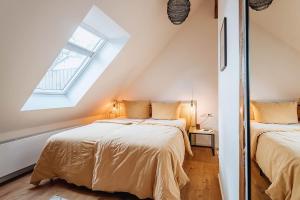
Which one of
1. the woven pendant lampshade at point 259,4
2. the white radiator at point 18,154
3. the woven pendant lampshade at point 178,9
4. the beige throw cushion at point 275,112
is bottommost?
the white radiator at point 18,154

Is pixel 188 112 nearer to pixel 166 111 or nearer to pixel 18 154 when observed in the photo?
pixel 166 111

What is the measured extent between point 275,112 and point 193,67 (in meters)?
3.12

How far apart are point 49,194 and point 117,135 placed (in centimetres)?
91

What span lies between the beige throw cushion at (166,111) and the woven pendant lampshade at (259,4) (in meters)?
2.86

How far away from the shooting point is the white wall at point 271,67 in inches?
20.1

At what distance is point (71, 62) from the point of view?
115 inches

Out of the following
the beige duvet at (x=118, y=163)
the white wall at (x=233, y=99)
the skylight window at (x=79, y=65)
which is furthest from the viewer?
the skylight window at (x=79, y=65)

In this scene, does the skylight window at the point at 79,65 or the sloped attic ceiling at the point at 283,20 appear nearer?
the sloped attic ceiling at the point at 283,20

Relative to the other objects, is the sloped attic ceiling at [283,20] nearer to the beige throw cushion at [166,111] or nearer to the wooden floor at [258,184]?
the wooden floor at [258,184]

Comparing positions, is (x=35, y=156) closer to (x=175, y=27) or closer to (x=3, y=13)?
(x=3, y=13)

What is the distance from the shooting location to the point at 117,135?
2203 millimetres

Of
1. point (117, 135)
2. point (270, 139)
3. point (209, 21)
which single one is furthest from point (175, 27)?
point (270, 139)

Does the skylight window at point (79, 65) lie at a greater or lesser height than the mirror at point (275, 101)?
greater

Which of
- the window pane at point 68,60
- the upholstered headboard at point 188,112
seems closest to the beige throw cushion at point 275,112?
the window pane at point 68,60
